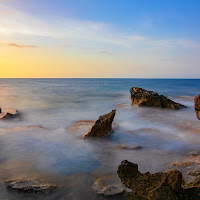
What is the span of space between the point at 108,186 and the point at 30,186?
1.75 metres

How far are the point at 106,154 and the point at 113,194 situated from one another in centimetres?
231

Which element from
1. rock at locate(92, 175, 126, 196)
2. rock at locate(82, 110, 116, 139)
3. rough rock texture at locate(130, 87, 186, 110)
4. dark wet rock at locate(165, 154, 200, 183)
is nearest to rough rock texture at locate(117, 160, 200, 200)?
rock at locate(92, 175, 126, 196)

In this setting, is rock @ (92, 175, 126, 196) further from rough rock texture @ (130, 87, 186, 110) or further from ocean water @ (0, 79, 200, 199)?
rough rock texture @ (130, 87, 186, 110)

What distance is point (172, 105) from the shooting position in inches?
542

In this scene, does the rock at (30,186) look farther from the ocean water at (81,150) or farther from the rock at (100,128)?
the rock at (100,128)

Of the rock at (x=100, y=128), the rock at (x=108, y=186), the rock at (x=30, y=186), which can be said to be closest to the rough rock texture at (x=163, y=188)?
the rock at (x=108, y=186)

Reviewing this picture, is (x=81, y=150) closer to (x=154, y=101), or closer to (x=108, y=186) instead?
(x=108, y=186)

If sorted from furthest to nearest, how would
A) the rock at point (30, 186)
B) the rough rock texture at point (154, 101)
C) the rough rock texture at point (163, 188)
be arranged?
the rough rock texture at point (154, 101)
the rock at point (30, 186)
the rough rock texture at point (163, 188)

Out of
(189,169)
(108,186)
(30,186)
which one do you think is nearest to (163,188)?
(108,186)

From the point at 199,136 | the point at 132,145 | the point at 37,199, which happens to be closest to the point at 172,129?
the point at 199,136

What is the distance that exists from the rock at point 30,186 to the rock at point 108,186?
3.11 ft

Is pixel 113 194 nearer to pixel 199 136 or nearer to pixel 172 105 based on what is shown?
pixel 199 136

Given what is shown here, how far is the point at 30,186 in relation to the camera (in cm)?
419

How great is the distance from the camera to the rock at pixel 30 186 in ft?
13.5
